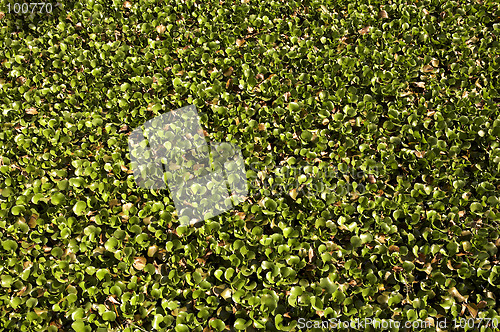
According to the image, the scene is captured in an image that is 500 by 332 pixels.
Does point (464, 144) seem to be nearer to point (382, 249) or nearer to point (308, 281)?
point (382, 249)

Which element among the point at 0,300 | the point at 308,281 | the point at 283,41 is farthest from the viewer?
the point at 283,41

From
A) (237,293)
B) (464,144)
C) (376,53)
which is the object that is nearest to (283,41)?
(376,53)

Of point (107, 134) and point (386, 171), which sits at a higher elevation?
point (386, 171)

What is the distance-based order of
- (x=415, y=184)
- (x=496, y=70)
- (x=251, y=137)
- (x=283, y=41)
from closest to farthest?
(x=415, y=184) < (x=251, y=137) < (x=496, y=70) < (x=283, y=41)

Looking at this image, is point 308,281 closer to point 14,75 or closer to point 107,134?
point 107,134

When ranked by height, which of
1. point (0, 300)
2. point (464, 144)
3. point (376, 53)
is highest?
point (376, 53)

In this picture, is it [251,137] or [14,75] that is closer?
[251,137]

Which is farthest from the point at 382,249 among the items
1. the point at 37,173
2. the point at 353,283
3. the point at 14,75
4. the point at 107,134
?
the point at 14,75
